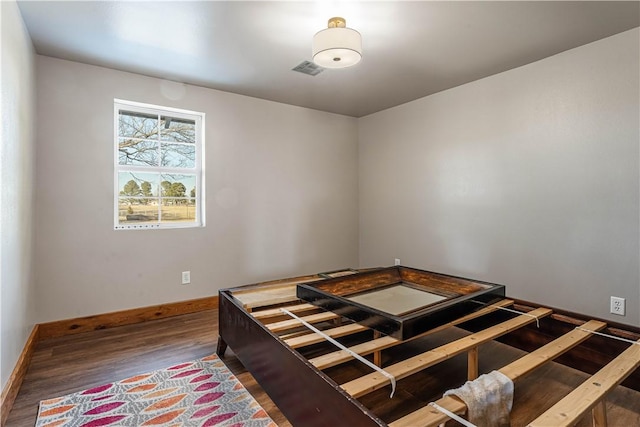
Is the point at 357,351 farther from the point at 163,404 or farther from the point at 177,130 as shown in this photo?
the point at 177,130

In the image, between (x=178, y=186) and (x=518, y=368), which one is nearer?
(x=518, y=368)

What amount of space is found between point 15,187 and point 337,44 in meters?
2.18

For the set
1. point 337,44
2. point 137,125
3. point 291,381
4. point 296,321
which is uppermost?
point 337,44

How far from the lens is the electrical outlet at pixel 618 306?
244cm

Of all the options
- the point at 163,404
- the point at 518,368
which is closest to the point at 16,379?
the point at 163,404

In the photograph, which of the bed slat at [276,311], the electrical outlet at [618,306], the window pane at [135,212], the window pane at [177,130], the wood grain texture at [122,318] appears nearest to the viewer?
the bed slat at [276,311]

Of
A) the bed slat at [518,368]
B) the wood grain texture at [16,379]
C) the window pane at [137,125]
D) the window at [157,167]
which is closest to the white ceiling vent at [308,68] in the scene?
the window at [157,167]

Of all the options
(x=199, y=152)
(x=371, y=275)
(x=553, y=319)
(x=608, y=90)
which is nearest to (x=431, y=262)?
(x=371, y=275)

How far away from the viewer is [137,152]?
3188 millimetres

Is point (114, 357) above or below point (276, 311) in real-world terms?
below

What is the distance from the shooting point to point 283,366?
148 cm

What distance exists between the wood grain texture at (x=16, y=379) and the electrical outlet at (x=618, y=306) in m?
3.89

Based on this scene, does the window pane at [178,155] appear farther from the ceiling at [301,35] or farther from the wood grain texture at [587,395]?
the wood grain texture at [587,395]

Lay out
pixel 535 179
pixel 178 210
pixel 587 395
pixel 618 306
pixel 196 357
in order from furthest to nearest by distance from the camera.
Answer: pixel 178 210 < pixel 535 179 < pixel 618 306 < pixel 196 357 < pixel 587 395
